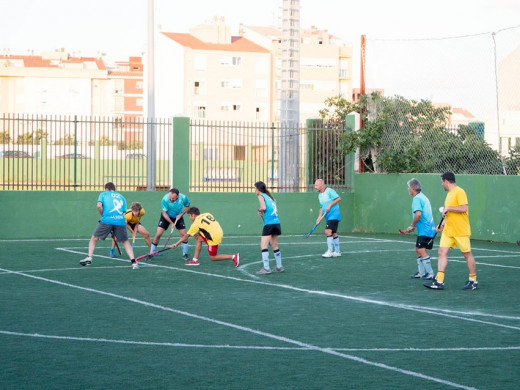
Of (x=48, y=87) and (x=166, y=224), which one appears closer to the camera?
(x=166, y=224)

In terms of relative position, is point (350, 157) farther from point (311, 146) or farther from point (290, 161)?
point (290, 161)

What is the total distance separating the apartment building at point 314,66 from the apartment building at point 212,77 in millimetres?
1436

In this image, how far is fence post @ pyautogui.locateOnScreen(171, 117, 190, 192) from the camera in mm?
24719

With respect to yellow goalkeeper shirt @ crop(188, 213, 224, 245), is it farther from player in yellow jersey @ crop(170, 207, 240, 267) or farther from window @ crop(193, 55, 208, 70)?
window @ crop(193, 55, 208, 70)

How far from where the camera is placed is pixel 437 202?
24.1 metres

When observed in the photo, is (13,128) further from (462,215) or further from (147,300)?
(462,215)

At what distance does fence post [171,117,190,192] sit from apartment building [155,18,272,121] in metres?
59.6

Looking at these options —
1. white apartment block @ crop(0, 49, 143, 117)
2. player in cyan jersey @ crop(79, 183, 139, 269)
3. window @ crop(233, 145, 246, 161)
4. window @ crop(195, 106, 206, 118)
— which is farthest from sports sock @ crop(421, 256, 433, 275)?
white apartment block @ crop(0, 49, 143, 117)

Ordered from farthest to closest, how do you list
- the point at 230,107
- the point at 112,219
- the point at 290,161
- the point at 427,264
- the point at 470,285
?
the point at 230,107
the point at 290,161
the point at 112,219
the point at 427,264
the point at 470,285

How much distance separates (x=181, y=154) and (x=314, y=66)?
224 ft

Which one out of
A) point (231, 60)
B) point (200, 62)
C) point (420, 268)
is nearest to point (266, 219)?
point (420, 268)

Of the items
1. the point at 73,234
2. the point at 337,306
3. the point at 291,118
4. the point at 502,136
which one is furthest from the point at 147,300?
the point at 291,118

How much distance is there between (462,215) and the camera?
523 inches

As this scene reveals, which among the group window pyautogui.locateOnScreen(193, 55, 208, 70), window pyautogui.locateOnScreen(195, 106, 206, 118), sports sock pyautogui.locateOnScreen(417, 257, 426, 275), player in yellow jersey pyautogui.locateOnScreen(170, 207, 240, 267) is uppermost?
window pyautogui.locateOnScreen(193, 55, 208, 70)
